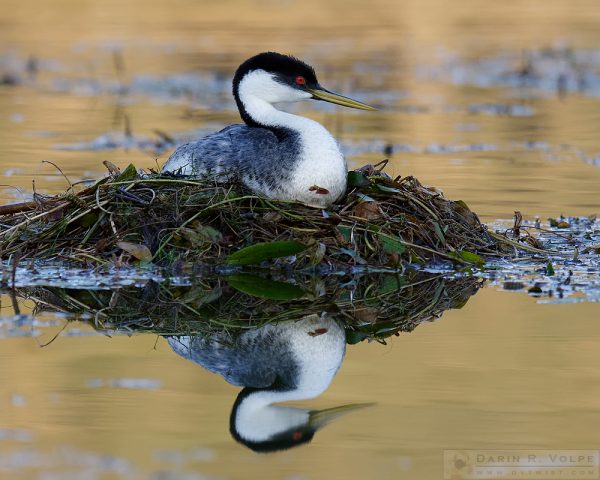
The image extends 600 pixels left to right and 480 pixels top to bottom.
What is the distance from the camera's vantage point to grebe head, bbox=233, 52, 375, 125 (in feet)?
26.1

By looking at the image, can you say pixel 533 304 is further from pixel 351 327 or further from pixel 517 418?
pixel 517 418

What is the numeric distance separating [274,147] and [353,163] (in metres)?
3.19

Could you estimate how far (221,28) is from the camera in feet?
68.1

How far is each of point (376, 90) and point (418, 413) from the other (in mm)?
10427

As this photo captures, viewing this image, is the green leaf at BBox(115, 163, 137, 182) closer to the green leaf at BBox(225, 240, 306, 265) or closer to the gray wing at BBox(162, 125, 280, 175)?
the gray wing at BBox(162, 125, 280, 175)

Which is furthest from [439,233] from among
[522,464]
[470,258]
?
[522,464]

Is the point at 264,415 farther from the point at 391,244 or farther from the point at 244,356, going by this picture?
the point at 391,244

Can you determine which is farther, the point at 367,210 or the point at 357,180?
the point at 357,180

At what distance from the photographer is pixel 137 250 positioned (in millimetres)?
7250

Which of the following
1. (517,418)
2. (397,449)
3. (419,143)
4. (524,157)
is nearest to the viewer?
(397,449)

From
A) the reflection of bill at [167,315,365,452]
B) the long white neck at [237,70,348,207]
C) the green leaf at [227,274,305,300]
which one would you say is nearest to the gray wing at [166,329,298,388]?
the reflection of bill at [167,315,365,452]

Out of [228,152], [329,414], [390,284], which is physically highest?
[228,152]

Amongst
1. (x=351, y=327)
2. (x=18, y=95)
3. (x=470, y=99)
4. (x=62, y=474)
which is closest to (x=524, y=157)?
(x=470, y=99)

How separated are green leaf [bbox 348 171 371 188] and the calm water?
3.80 feet
